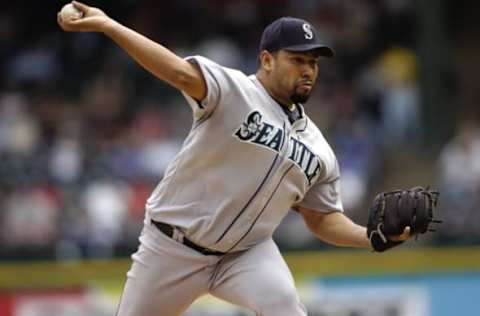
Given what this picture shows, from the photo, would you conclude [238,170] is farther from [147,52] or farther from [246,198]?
[147,52]

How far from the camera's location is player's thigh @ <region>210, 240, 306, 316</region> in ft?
17.4

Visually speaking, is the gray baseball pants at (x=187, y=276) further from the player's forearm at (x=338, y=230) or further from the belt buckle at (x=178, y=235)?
the player's forearm at (x=338, y=230)

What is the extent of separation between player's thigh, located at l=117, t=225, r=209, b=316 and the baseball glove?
768 millimetres

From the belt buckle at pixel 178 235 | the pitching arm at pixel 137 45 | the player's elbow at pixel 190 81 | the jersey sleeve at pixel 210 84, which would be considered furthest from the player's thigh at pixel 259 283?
the pitching arm at pixel 137 45

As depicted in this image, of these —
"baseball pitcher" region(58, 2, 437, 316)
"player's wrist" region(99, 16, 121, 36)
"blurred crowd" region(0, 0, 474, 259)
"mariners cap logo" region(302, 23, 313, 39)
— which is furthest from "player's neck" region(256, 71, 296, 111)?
"blurred crowd" region(0, 0, 474, 259)

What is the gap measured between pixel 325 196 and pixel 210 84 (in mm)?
1057

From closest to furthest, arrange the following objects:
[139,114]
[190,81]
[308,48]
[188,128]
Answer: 1. [190,81]
2. [308,48]
3. [188,128]
4. [139,114]

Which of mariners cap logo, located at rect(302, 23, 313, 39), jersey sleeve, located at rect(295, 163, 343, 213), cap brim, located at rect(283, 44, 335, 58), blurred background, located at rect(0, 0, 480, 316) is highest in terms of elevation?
mariners cap logo, located at rect(302, 23, 313, 39)

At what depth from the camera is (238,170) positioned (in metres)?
5.32

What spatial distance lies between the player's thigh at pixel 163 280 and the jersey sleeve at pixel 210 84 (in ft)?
2.25

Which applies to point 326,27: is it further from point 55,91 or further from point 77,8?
point 77,8

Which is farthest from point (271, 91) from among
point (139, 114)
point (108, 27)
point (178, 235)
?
point (139, 114)

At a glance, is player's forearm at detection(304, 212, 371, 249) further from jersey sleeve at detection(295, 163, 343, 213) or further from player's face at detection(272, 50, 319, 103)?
player's face at detection(272, 50, 319, 103)

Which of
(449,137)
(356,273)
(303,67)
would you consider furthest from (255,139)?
(449,137)
